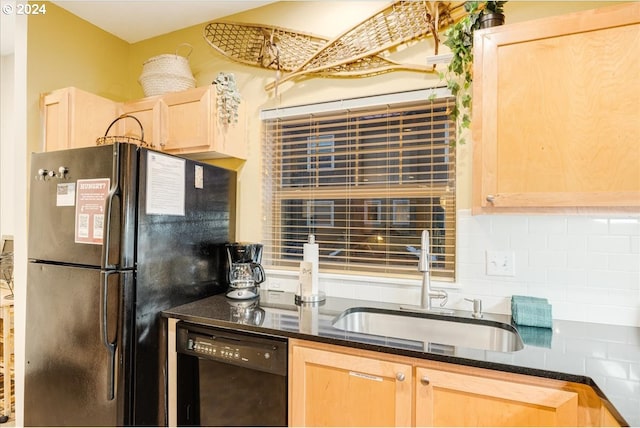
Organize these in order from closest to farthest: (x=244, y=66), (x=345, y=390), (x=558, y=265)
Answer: (x=345, y=390)
(x=558, y=265)
(x=244, y=66)

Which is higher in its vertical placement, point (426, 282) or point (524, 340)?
point (426, 282)

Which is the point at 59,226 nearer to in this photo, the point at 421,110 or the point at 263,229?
the point at 263,229

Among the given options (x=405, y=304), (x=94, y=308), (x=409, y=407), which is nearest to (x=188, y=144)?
(x=94, y=308)

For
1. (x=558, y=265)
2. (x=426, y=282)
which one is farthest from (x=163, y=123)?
(x=558, y=265)

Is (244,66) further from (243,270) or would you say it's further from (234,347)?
(234,347)

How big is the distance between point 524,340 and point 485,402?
349mm

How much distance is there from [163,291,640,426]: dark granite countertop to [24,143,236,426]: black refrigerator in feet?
0.65

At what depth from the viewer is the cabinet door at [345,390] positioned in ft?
4.04

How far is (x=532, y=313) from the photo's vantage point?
4.93ft

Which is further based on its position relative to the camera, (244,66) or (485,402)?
(244,66)

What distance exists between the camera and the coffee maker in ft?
6.41

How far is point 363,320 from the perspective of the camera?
1801mm

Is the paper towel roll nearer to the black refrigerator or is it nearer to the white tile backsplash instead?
the white tile backsplash

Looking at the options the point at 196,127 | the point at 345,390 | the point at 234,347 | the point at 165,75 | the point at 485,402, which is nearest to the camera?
the point at 485,402
